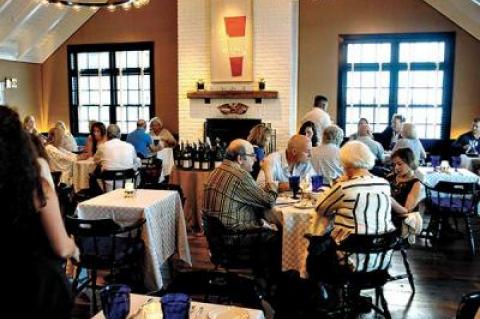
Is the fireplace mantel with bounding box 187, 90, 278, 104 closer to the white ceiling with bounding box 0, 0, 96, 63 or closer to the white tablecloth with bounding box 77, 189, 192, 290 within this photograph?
the white ceiling with bounding box 0, 0, 96, 63

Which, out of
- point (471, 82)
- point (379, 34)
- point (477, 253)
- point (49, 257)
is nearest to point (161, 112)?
point (379, 34)

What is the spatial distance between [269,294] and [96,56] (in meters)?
9.05

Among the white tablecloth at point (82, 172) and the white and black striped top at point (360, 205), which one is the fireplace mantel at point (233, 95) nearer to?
the white tablecloth at point (82, 172)

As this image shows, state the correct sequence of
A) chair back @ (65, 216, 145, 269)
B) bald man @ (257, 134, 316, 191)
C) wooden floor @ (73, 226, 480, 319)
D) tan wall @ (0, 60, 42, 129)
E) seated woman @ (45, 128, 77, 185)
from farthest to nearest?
tan wall @ (0, 60, 42, 129)
seated woman @ (45, 128, 77, 185)
bald man @ (257, 134, 316, 191)
wooden floor @ (73, 226, 480, 319)
chair back @ (65, 216, 145, 269)

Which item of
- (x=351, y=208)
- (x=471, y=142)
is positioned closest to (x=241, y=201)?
(x=351, y=208)

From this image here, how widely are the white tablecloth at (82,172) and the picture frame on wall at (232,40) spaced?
3598 millimetres

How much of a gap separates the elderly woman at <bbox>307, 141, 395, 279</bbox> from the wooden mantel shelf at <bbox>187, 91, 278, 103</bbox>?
234 inches

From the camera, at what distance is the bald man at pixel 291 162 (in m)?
4.43

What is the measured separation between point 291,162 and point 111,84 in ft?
26.1

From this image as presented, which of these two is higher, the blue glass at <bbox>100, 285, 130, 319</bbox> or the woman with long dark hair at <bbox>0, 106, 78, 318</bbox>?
the woman with long dark hair at <bbox>0, 106, 78, 318</bbox>

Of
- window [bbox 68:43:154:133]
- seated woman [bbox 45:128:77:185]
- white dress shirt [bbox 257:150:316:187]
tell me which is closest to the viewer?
white dress shirt [bbox 257:150:316:187]

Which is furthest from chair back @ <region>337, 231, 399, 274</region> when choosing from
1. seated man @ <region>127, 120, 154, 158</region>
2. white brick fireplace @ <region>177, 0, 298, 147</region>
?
white brick fireplace @ <region>177, 0, 298, 147</region>

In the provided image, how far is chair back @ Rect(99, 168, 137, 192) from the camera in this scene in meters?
5.75

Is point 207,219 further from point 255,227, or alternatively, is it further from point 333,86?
point 333,86
